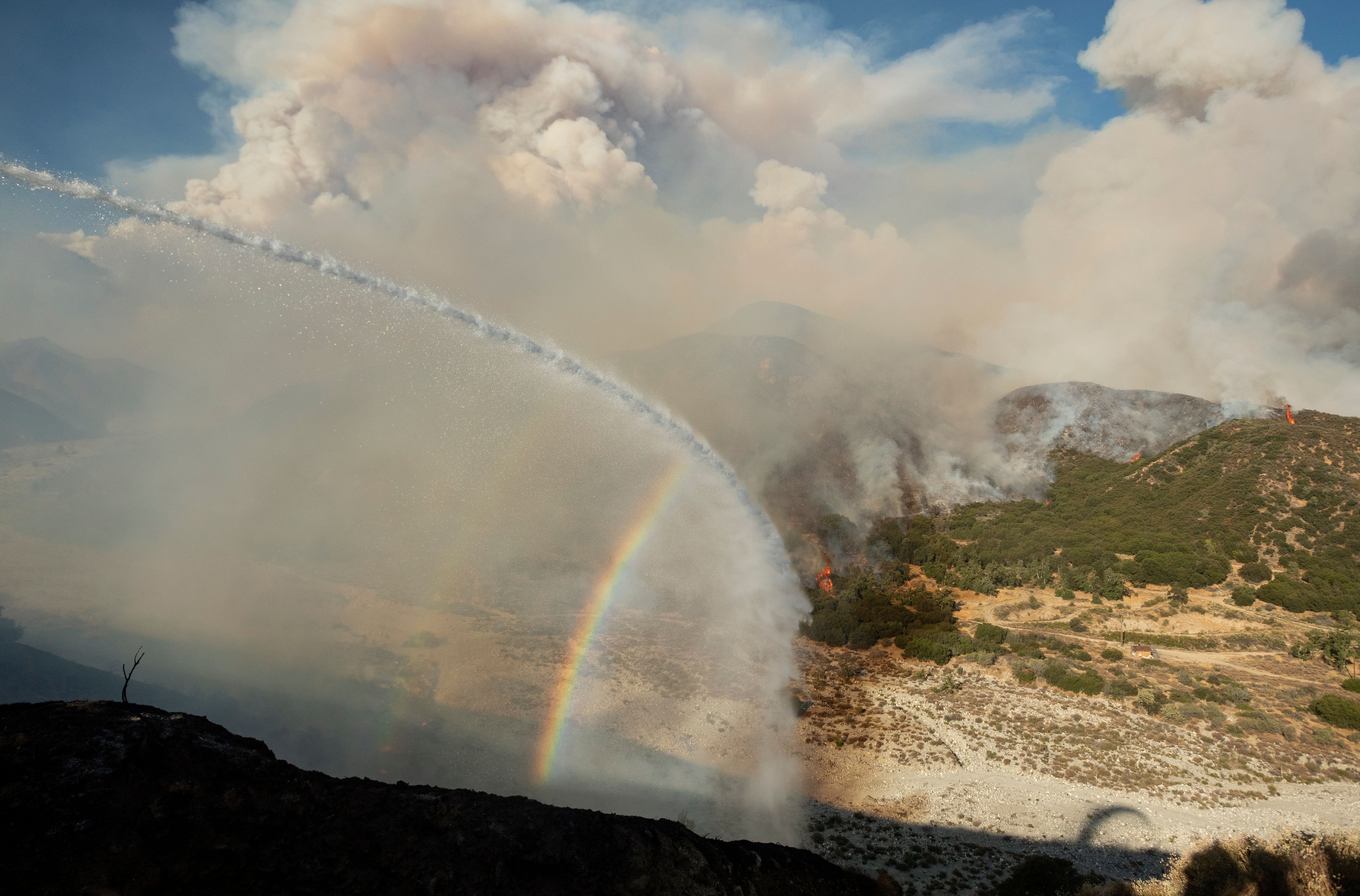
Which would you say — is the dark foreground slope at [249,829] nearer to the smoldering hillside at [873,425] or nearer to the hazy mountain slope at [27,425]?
the smoldering hillside at [873,425]

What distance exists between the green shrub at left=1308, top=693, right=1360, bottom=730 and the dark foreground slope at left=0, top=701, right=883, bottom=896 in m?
39.4

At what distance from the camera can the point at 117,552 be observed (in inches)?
2532

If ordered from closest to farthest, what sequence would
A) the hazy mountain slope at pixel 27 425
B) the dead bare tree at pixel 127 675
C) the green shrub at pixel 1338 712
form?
the dead bare tree at pixel 127 675, the green shrub at pixel 1338 712, the hazy mountain slope at pixel 27 425

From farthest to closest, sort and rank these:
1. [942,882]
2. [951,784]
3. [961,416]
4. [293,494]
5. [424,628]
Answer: [961,416]
[293,494]
[424,628]
[951,784]
[942,882]

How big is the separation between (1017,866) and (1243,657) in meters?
32.9

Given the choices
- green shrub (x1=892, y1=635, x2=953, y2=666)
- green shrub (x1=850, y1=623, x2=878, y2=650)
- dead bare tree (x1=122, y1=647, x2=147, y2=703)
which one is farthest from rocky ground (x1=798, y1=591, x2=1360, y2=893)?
dead bare tree (x1=122, y1=647, x2=147, y2=703)

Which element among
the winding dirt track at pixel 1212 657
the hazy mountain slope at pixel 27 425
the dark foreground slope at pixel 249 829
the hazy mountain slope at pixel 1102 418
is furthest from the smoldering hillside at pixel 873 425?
the hazy mountain slope at pixel 27 425

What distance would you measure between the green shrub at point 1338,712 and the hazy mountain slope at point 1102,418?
A: 63.2m

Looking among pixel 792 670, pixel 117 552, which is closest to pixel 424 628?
pixel 792 670

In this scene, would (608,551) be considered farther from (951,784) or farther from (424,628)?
(951,784)

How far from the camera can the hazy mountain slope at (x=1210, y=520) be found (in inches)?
1860

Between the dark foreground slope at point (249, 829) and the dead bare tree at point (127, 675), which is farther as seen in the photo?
the dark foreground slope at point (249, 829)

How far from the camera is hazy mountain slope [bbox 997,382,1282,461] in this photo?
8075 cm

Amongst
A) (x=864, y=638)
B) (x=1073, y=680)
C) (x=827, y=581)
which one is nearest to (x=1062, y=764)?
(x=1073, y=680)
